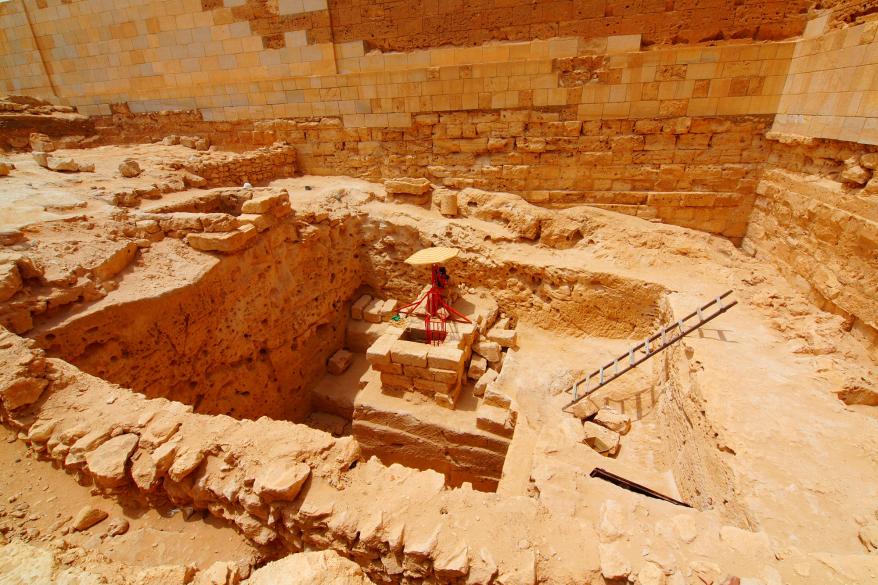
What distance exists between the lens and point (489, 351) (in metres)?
6.19

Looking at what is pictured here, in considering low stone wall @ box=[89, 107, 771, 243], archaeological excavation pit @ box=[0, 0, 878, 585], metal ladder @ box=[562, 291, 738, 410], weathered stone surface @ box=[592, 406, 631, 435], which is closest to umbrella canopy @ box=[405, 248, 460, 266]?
archaeological excavation pit @ box=[0, 0, 878, 585]

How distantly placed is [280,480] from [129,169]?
7.52 metres

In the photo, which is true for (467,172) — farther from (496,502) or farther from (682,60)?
(496,502)

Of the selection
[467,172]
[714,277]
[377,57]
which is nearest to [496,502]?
[714,277]

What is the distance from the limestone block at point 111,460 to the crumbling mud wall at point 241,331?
6.77 feet

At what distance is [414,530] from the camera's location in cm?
245

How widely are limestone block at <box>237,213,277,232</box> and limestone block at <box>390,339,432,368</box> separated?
9.34 feet

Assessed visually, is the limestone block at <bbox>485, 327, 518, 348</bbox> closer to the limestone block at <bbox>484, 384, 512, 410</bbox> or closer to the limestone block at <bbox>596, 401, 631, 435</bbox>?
the limestone block at <bbox>484, 384, 512, 410</bbox>

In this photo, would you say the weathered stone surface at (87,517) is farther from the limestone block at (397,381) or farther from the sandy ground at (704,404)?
the limestone block at (397,381)

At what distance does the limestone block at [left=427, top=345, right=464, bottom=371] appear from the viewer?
17.7ft

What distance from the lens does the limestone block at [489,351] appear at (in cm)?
617

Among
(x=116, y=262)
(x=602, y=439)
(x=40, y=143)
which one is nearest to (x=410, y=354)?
(x=602, y=439)

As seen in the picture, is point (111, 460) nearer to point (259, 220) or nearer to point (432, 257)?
point (259, 220)

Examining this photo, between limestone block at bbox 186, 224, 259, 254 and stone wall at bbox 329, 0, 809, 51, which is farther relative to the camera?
stone wall at bbox 329, 0, 809, 51
